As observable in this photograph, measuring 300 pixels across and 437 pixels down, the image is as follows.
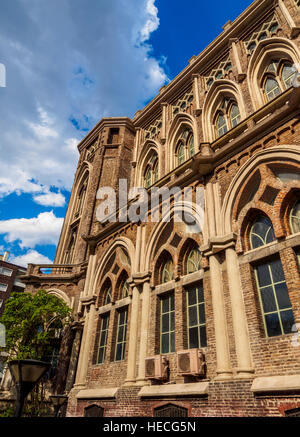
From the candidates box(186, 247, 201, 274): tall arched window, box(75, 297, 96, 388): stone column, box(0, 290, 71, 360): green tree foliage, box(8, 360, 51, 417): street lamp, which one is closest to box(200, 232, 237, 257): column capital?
box(186, 247, 201, 274): tall arched window

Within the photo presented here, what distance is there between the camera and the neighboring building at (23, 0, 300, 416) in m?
7.57

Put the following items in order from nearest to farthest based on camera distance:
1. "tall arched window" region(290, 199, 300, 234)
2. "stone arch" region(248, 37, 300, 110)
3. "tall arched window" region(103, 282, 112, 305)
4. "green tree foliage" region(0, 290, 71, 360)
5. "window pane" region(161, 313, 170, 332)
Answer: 1. "tall arched window" region(290, 199, 300, 234)
2. "window pane" region(161, 313, 170, 332)
3. "stone arch" region(248, 37, 300, 110)
4. "tall arched window" region(103, 282, 112, 305)
5. "green tree foliage" region(0, 290, 71, 360)

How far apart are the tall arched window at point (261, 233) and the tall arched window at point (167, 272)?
3410 mm

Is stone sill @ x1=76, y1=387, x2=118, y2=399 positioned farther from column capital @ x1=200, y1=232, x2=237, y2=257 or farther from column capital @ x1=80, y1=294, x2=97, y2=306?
column capital @ x1=200, y1=232, x2=237, y2=257

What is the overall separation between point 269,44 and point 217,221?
967cm

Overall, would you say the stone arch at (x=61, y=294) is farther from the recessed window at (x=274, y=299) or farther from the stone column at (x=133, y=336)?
the recessed window at (x=274, y=299)

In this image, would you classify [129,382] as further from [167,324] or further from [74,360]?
[74,360]

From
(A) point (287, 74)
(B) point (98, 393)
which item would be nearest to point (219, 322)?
(B) point (98, 393)

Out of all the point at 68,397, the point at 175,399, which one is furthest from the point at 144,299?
the point at 68,397

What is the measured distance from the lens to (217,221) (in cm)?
963

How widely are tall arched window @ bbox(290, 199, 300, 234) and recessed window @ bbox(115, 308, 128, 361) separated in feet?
23.8

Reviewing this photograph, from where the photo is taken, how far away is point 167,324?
10.5 metres

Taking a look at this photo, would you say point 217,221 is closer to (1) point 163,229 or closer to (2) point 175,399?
(1) point 163,229

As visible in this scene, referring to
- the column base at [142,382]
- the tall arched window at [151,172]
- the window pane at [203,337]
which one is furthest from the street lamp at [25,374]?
the tall arched window at [151,172]
